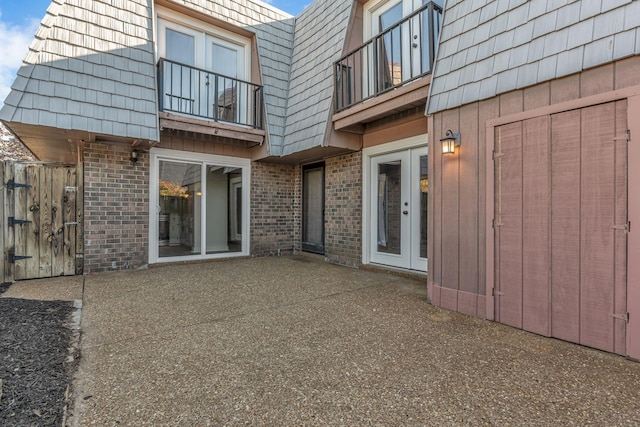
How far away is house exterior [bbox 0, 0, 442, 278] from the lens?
4816 mm

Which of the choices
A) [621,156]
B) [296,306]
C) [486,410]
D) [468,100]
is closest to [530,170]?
[621,156]

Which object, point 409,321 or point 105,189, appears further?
point 105,189

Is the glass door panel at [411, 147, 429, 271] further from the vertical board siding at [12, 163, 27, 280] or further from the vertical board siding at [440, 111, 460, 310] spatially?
the vertical board siding at [12, 163, 27, 280]

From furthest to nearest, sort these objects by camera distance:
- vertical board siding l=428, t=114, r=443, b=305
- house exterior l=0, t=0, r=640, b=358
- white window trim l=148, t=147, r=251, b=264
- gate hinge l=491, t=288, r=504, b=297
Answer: white window trim l=148, t=147, r=251, b=264, vertical board siding l=428, t=114, r=443, b=305, gate hinge l=491, t=288, r=504, b=297, house exterior l=0, t=0, r=640, b=358

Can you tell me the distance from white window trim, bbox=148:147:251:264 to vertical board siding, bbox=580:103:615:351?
588 cm

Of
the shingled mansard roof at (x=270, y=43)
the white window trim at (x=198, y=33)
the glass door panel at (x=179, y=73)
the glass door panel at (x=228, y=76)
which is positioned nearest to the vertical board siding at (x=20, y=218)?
the glass door panel at (x=179, y=73)

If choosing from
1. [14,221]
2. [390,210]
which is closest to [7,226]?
[14,221]

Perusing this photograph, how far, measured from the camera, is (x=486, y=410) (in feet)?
5.86

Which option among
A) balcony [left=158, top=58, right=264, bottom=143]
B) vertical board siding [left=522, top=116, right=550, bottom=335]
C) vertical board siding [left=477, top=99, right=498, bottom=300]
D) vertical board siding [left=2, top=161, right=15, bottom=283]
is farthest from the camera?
balcony [left=158, top=58, right=264, bottom=143]

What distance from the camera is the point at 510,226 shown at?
305 cm

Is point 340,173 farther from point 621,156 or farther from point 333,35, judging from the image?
point 621,156

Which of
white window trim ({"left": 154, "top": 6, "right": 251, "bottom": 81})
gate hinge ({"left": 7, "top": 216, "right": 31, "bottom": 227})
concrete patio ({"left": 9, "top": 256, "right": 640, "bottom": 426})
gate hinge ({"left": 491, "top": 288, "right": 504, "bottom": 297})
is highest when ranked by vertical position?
white window trim ({"left": 154, "top": 6, "right": 251, "bottom": 81})

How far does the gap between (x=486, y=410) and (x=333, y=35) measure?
6.21 meters

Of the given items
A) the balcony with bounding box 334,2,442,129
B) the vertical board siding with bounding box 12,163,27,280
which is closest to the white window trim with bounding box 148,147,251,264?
the vertical board siding with bounding box 12,163,27,280
